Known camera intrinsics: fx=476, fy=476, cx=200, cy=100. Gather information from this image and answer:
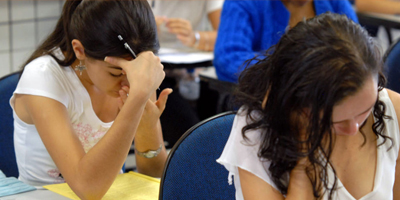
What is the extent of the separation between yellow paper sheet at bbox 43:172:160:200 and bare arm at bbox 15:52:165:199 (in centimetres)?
3

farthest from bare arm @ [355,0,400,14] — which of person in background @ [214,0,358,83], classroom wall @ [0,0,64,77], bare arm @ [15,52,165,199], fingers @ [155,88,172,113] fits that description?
bare arm @ [15,52,165,199]

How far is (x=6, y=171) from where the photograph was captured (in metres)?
1.44

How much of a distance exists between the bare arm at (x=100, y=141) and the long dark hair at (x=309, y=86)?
335 millimetres

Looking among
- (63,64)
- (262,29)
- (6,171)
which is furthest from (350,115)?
(262,29)

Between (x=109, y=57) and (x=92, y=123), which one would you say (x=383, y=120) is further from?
(x=92, y=123)

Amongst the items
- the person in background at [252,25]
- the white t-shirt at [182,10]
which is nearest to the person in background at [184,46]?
the white t-shirt at [182,10]

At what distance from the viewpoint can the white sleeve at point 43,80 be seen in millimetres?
1233

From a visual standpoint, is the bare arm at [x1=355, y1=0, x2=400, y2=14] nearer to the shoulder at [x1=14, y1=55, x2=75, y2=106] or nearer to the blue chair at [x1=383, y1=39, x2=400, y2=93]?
the blue chair at [x1=383, y1=39, x2=400, y2=93]

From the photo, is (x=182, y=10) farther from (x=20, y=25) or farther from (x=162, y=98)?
(x=162, y=98)

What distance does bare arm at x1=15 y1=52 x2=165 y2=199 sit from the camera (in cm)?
116

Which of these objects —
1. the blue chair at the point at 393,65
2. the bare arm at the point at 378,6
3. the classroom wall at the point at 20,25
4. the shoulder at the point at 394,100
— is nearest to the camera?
the shoulder at the point at 394,100

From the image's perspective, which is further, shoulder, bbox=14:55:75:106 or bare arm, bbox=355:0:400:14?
bare arm, bbox=355:0:400:14

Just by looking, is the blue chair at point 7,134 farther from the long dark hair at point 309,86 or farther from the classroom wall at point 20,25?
the classroom wall at point 20,25

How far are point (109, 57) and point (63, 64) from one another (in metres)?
0.21
